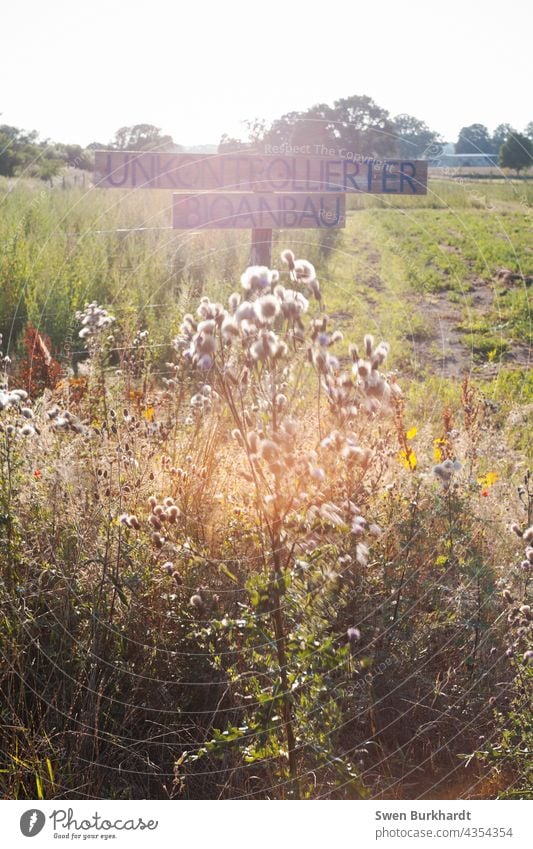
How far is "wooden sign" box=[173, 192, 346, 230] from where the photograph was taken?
3764 millimetres

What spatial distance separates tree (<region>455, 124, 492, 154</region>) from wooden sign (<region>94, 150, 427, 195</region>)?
30 centimetres

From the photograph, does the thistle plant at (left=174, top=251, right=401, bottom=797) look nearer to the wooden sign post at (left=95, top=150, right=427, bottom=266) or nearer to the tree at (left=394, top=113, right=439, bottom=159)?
the wooden sign post at (left=95, top=150, right=427, bottom=266)

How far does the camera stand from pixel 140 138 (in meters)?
4.05

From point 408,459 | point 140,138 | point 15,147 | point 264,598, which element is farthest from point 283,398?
point 15,147

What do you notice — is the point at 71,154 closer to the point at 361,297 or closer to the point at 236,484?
the point at 361,297

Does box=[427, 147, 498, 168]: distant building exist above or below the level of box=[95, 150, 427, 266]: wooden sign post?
above

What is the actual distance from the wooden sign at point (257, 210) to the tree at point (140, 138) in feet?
1.15

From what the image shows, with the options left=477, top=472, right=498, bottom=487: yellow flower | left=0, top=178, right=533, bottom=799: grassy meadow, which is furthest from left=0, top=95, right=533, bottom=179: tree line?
left=477, top=472, right=498, bottom=487: yellow flower

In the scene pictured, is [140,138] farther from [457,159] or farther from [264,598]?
[264,598]

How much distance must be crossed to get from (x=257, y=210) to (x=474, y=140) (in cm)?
100

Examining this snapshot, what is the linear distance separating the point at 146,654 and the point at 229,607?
0.29 metres

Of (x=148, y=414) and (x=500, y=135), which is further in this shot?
(x=500, y=135)

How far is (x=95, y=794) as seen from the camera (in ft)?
7.40
